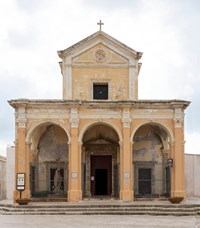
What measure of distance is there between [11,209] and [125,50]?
489 inches

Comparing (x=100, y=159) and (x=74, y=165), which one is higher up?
(x=100, y=159)

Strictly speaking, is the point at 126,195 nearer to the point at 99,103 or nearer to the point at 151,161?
the point at 151,161

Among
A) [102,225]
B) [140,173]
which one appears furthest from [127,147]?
[102,225]

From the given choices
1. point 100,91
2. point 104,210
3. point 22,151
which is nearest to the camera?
point 104,210

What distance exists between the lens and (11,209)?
28406mm

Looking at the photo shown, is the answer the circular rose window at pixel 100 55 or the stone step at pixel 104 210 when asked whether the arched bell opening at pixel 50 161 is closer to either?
the circular rose window at pixel 100 55

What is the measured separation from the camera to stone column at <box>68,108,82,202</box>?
31109 millimetres

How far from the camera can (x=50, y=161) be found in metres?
34.7

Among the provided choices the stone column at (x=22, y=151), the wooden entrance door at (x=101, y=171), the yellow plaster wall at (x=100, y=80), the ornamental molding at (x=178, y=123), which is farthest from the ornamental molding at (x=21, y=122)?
the ornamental molding at (x=178, y=123)

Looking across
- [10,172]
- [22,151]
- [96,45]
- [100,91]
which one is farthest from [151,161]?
[10,172]

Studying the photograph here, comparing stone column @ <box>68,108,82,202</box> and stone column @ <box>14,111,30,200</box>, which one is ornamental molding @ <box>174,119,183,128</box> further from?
stone column @ <box>14,111,30,200</box>

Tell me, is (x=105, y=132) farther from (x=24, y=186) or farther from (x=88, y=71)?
(x=24, y=186)

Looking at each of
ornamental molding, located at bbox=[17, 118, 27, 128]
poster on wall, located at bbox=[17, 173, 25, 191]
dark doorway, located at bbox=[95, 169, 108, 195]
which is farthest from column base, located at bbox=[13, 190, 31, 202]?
dark doorway, located at bbox=[95, 169, 108, 195]

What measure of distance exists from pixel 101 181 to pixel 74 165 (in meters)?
4.89
